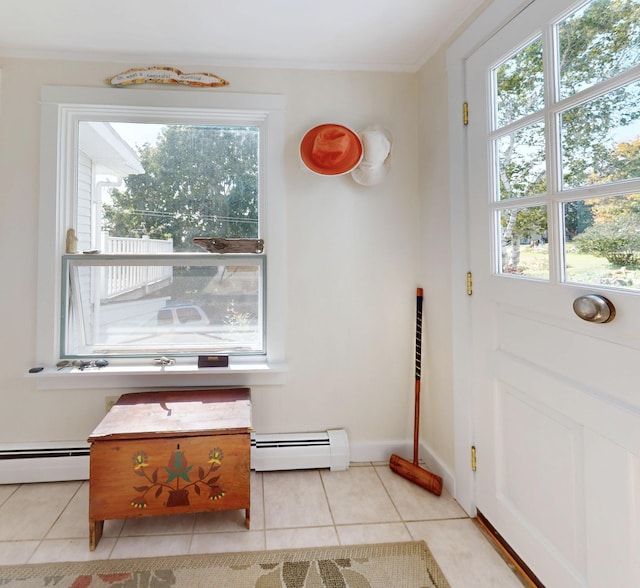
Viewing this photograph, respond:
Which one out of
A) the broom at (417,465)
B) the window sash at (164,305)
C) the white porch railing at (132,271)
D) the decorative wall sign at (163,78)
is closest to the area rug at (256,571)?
the broom at (417,465)

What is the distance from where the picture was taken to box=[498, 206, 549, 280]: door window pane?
56.7 inches

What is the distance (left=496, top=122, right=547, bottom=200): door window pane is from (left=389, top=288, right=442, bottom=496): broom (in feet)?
2.90

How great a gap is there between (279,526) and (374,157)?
194cm

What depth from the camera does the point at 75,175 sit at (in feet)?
7.57

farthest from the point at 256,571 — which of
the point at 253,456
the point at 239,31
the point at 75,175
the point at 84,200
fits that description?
the point at 239,31

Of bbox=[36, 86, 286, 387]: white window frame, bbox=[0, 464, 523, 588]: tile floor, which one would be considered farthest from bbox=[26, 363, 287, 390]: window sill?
bbox=[0, 464, 523, 588]: tile floor

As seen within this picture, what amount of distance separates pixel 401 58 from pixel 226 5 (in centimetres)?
103

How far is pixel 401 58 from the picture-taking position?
91.1 inches

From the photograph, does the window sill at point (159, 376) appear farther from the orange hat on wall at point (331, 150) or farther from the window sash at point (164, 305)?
the orange hat on wall at point (331, 150)

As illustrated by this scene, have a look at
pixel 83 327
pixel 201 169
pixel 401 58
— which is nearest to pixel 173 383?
pixel 83 327

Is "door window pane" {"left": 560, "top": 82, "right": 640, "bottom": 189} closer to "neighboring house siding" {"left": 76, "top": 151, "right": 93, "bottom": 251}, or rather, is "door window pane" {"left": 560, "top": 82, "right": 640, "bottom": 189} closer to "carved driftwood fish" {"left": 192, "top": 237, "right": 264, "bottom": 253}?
"carved driftwood fish" {"left": 192, "top": 237, "right": 264, "bottom": 253}

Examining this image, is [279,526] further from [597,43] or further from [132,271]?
[597,43]

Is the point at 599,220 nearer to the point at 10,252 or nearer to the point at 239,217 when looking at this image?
the point at 239,217

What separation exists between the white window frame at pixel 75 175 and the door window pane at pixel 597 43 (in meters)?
1.46
